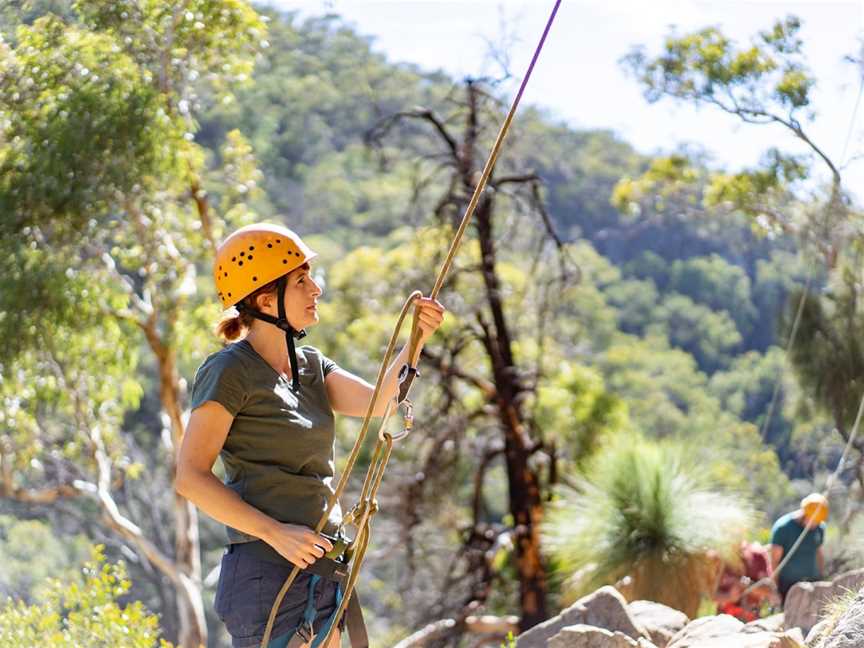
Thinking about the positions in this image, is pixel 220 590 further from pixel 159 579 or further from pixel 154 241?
pixel 159 579

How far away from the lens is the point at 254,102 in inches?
698

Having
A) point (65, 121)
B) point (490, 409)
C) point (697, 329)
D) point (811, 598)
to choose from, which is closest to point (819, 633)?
point (811, 598)

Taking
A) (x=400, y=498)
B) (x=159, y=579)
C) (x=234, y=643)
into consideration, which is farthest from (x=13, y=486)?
(x=159, y=579)

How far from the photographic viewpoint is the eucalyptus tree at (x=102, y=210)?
561cm

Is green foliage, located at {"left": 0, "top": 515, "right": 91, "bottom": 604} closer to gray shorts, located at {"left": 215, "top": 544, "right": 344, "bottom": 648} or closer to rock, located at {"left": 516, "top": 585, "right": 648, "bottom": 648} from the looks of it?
rock, located at {"left": 516, "top": 585, "right": 648, "bottom": 648}

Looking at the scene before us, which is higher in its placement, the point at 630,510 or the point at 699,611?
the point at 630,510

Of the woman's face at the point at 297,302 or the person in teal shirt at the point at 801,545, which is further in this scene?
the person in teal shirt at the point at 801,545

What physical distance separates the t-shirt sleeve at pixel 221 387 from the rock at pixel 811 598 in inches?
88.8

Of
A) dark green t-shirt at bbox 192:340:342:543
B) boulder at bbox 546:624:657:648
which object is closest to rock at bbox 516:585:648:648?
boulder at bbox 546:624:657:648

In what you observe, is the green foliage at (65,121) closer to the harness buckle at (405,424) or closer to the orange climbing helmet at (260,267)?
the orange climbing helmet at (260,267)

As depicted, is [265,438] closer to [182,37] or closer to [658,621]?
[658,621]

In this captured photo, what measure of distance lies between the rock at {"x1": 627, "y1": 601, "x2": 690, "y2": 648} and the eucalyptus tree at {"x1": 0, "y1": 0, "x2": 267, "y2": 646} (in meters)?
3.05

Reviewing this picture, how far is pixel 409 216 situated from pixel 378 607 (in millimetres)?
7570

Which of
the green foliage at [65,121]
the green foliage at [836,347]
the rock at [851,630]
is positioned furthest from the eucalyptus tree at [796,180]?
the rock at [851,630]
